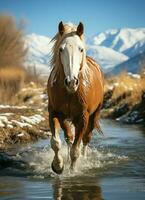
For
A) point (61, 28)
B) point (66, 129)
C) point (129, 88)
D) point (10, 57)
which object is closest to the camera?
point (61, 28)

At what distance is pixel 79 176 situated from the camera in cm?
712

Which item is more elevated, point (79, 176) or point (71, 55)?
point (71, 55)

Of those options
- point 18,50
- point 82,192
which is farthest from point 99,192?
point 18,50

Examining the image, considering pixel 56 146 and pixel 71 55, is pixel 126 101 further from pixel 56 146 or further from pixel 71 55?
pixel 71 55

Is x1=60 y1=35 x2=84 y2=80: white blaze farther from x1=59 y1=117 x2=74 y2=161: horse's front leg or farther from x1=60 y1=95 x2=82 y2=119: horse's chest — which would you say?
x1=59 y1=117 x2=74 y2=161: horse's front leg

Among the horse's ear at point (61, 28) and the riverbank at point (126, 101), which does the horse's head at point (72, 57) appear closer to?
the horse's ear at point (61, 28)

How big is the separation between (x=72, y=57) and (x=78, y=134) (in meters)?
1.39

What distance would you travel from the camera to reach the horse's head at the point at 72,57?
6488 mm

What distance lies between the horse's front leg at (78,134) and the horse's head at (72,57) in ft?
2.83

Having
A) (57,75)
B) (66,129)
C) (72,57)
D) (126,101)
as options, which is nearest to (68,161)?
(66,129)

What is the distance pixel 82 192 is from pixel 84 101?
195cm

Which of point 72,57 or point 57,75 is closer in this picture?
point 72,57

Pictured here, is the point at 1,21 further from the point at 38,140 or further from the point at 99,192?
the point at 99,192

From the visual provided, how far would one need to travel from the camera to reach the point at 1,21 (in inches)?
1255
